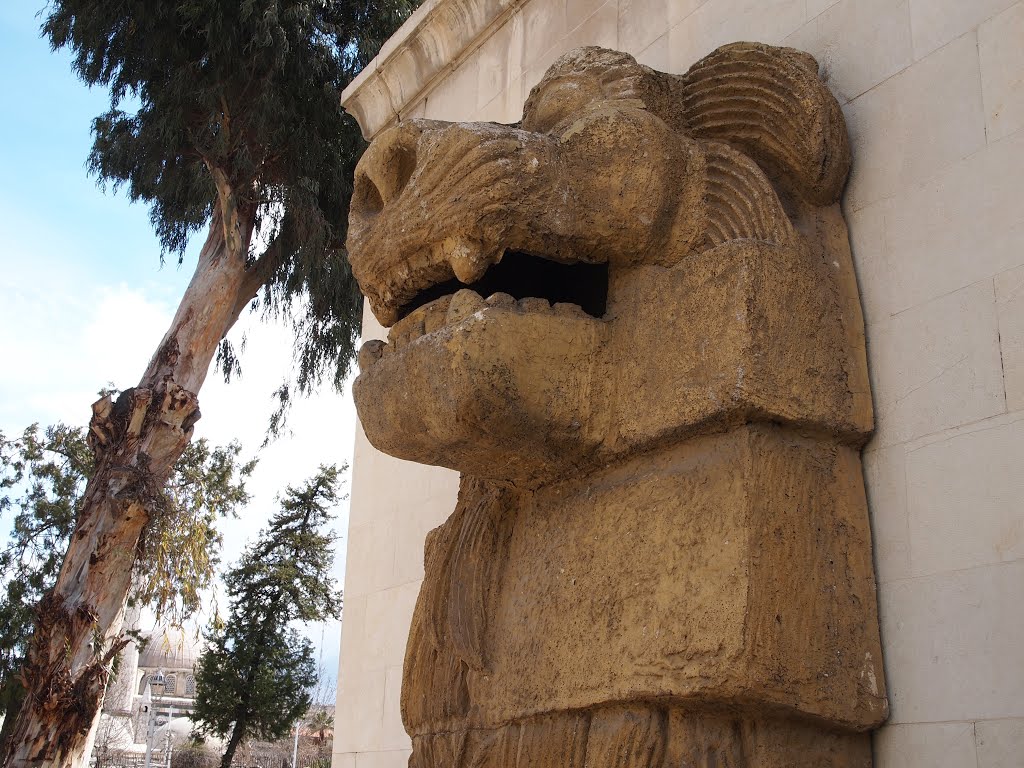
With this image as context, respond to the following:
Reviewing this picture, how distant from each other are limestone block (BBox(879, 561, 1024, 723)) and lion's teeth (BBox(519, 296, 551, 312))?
86 centimetres

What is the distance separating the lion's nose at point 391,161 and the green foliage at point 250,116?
275 inches

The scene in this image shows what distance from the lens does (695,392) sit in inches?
76.8

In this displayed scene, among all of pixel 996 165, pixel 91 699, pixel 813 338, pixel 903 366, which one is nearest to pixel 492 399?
pixel 813 338

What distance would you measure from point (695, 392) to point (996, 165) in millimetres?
723

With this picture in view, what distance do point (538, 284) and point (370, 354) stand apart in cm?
43

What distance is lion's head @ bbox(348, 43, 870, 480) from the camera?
1.97 m

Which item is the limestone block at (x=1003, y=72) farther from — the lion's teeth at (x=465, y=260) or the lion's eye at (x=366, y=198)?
the lion's eye at (x=366, y=198)

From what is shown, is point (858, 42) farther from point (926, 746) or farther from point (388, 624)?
point (388, 624)

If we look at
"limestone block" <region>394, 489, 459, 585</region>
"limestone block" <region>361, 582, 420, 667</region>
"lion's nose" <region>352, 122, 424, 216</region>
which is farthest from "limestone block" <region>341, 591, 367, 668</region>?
"lion's nose" <region>352, 122, 424, 216</region>

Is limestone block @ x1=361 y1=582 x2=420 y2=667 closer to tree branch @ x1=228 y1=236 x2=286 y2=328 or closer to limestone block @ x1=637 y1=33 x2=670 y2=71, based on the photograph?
limestone block @ x1=637 y1=33 x2=670 y2=71

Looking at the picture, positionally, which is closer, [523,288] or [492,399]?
[492,399]

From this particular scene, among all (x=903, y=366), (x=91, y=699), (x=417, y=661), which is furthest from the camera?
(x=91, y=699)

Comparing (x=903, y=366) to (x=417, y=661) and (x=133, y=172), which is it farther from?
(x=133, y=172)

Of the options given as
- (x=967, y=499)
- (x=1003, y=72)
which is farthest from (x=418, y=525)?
(x=1003, y=72)
